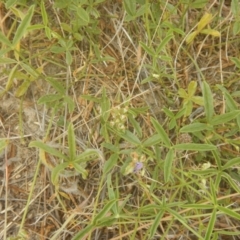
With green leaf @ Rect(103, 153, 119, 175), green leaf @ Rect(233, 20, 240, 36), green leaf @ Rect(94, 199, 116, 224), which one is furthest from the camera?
green leaf @ Rect(233, 20, 240, 36)

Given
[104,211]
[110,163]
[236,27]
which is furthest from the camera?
[236,27]

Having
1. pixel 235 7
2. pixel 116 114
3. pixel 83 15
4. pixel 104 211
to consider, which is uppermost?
pixel 83 15

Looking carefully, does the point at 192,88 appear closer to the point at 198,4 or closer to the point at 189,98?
the point at 189,98

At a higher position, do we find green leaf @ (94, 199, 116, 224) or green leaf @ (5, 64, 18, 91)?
green leaf @ (5, 64, 18, 91)

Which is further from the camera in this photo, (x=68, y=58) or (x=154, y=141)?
(x=68, y=58)

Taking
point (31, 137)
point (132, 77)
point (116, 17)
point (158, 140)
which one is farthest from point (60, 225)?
point (116, 17)

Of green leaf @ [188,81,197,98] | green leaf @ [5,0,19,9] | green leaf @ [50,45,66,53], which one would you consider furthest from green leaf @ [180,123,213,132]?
green leaf @ [5,0,19,9]

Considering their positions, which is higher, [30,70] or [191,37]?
[30,70]

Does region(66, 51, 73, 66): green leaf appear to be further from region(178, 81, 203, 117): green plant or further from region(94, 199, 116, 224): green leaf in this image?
region(94, 199, 116, 224): green leaf

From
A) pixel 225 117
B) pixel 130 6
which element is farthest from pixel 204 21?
pixel 225 117
